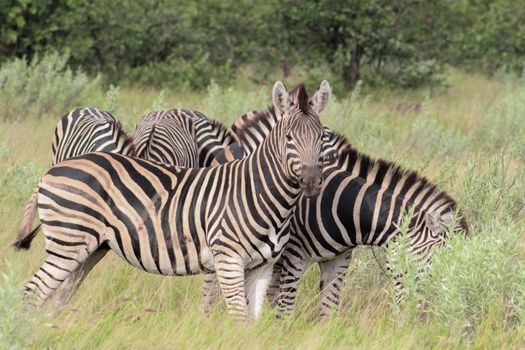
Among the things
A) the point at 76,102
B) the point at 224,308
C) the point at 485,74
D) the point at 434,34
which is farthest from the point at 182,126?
the point at 485,74

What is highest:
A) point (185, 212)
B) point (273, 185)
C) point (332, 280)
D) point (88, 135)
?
point (273, 185)

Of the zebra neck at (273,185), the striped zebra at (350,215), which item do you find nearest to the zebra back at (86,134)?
the striped zebra at (350,215)

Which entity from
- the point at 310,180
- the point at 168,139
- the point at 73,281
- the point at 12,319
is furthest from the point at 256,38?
the point at 12,319

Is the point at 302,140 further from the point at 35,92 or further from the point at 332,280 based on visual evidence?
the point at 35,92

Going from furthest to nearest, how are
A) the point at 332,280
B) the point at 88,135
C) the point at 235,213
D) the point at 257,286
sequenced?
the point at 88,135
the point at 332,280
the point at 257,286
the point at 235,213

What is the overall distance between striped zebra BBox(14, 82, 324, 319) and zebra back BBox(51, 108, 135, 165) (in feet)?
5.48

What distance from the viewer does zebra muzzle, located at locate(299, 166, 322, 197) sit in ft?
16.1

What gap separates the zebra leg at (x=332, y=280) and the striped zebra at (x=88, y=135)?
1735 mm

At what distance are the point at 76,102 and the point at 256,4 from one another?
7.62m

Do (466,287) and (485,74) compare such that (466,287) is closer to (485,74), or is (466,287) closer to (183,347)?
(183,347)

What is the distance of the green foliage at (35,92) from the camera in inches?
471

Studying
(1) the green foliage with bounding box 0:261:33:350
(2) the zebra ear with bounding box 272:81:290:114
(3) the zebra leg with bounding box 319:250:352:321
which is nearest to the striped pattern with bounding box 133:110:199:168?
(3) the zebra leg with bounding box 319:250:352:321

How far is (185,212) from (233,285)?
535mm

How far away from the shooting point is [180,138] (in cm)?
793
